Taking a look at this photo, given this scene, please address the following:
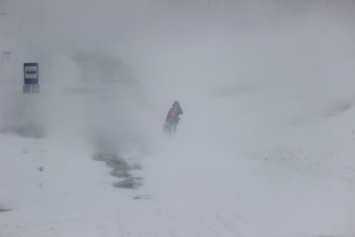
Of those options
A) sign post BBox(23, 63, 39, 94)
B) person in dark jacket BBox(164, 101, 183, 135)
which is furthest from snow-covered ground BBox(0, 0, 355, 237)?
sign post BBox(23, 63, 39, 94)

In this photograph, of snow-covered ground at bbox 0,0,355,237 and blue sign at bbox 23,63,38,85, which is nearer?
snow-covered ground at bbox 0,0,355,237

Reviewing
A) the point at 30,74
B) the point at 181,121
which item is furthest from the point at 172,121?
the point at 30,74

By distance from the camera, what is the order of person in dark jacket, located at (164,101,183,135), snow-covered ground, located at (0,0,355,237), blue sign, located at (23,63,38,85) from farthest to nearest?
person in dark jacket, located at (164,101,183,135) < blue sign, located at (23,63,38,85) < snow-covered ground, located at (0,0,355,237)

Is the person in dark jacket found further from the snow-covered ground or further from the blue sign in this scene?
the blue sign

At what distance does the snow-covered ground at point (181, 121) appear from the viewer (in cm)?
923

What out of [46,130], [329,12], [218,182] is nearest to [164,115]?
[46,130]

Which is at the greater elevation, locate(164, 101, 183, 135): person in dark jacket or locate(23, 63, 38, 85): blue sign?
locate(23, 63, 38, 85): blue sign

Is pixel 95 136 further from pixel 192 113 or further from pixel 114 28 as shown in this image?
pixel 114 28

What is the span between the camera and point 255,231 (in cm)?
861

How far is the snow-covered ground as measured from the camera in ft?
30.3

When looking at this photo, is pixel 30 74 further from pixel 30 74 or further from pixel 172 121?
pixel 172 121

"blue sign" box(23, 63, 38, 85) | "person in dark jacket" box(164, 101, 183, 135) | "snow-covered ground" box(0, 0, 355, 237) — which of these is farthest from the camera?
"person in dark jacket" box(164, 101, 183, 135)

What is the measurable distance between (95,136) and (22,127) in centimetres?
231

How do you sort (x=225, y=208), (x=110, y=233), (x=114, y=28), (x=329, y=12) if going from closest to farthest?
(x=110, y=233) < (x=225, y=208) < (x=329, y=12) < (x=114, y=28)
